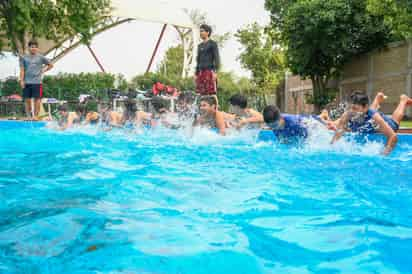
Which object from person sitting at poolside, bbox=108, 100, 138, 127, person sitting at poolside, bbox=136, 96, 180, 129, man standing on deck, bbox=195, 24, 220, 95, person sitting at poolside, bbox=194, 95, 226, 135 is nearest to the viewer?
person sitting at poolside, bbox=194, 95, 226, 135

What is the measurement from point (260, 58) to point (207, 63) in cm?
2082

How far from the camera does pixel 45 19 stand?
15.2 meters

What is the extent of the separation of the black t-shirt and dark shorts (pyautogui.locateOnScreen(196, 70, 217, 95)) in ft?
0.34

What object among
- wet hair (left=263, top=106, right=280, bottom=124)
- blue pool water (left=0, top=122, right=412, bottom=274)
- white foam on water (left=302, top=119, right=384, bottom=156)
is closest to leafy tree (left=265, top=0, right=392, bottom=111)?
white foam on water (left=302, top=119, right=384, bottom=156)

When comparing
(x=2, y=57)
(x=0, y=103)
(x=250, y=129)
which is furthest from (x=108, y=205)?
(x=2, y=57)

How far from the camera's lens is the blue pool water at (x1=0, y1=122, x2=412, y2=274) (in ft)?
6.22

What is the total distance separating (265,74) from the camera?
28.9 meters

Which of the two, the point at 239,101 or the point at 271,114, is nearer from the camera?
the point at 271,114

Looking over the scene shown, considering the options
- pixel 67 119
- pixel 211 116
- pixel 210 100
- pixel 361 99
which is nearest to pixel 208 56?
pixel 210 100

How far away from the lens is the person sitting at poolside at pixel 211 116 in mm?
7488

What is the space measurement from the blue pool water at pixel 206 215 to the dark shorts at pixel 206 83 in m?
3.25

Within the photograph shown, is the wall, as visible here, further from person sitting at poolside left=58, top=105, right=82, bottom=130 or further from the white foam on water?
person sitting at poolside left=58, top=105, right=82, bottom=130

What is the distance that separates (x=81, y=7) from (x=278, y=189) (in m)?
14.2

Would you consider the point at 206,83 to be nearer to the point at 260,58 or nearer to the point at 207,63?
the point at 207,63
